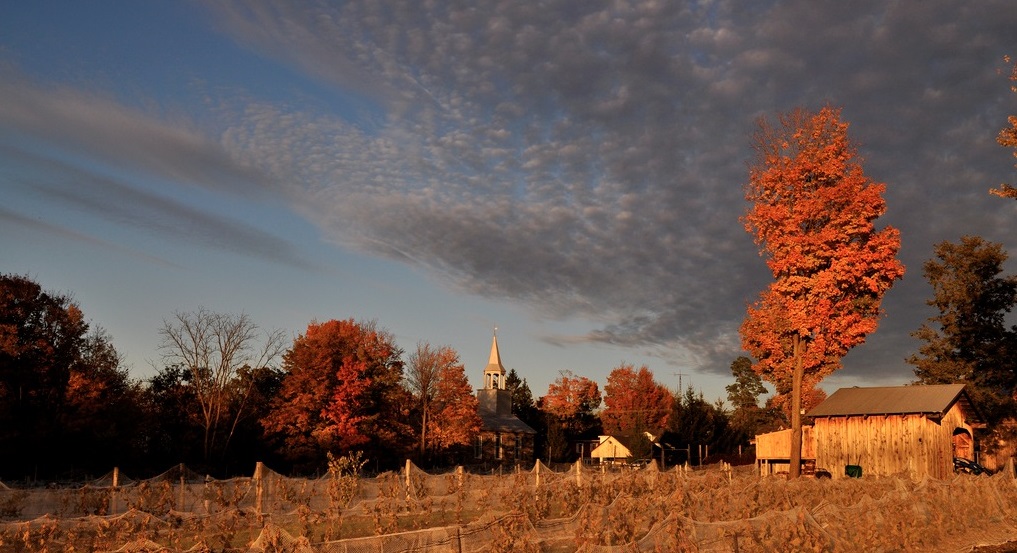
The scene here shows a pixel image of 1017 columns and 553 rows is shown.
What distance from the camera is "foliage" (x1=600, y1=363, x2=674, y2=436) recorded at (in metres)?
A: 112

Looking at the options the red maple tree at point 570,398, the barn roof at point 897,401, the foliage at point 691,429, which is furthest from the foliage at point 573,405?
the barn roof at point 897,401

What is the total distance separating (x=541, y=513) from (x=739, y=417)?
7487 centimetres

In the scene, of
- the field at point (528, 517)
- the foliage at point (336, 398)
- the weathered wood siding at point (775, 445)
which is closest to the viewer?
the field at point (528, 517)

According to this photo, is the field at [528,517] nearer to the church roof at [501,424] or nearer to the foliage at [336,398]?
the foliage at [336,398]

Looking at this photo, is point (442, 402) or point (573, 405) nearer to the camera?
point (442, 402)

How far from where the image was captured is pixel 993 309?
65.1 metres

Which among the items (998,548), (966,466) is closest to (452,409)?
(966,466)

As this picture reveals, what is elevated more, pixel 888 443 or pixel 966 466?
pixel 888 443

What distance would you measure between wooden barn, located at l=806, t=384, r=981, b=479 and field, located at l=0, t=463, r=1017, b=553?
10.8 m

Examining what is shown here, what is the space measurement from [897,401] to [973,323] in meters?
31.0

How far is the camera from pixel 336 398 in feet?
182

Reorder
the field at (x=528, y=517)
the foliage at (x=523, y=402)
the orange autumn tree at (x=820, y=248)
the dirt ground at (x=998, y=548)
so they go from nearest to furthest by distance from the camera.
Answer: the field at (x=528, y=517) < the dirt ground at (x=998, y=548) < the orange autumn tree at (x=820, y=248) < the foliage at (x=523, y=402)

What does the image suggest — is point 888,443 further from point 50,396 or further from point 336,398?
point 50,396

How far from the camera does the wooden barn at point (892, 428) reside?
3812 centimetres
